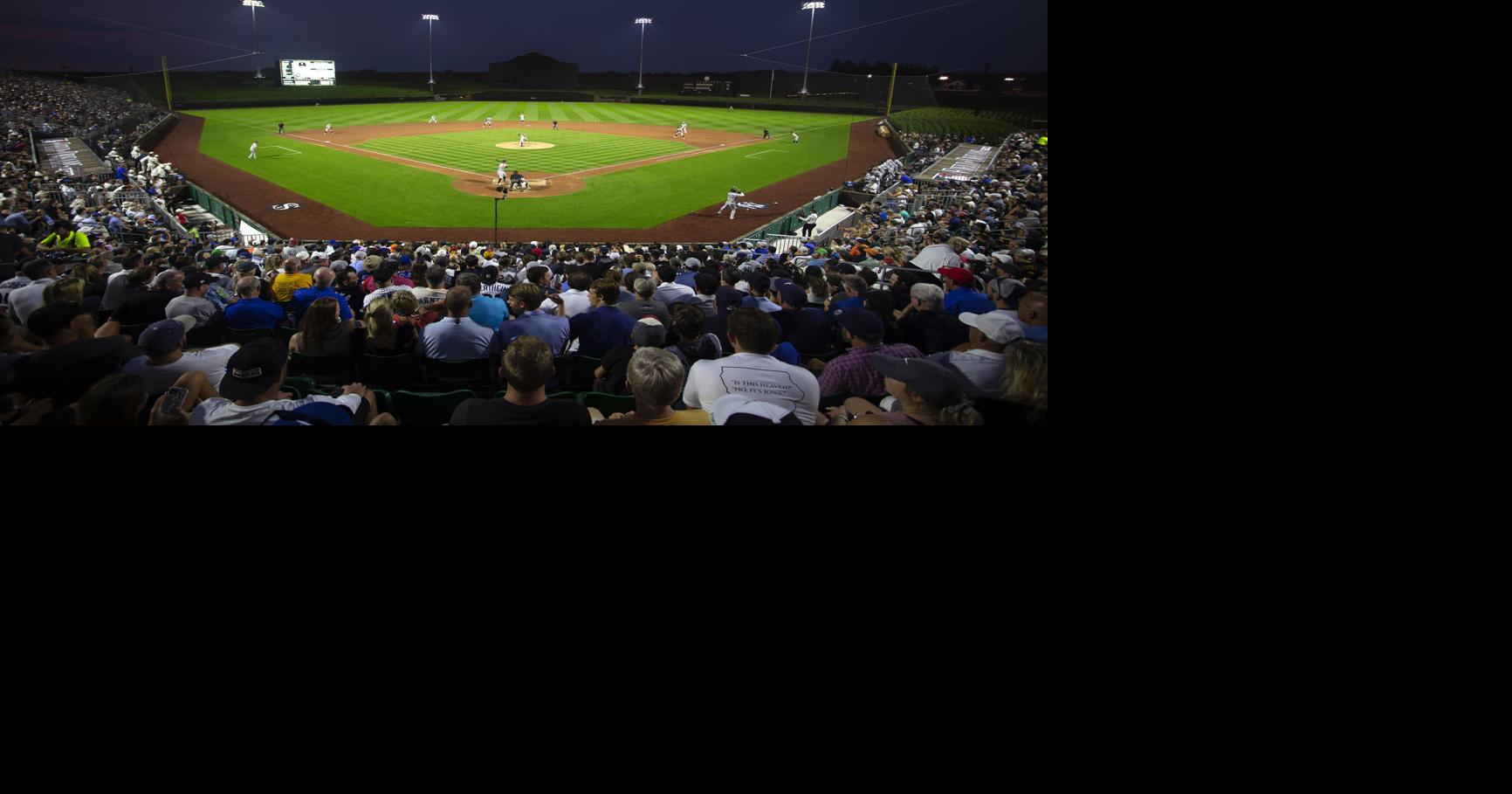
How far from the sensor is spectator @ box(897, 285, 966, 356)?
614 cm

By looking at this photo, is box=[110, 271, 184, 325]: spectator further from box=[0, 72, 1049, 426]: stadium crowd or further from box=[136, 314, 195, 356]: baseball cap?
box=[136, 314, 195, 356]: baseball cap

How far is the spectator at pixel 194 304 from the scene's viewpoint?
6.11m

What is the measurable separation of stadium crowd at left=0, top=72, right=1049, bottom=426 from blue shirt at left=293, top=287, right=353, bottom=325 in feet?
0.07

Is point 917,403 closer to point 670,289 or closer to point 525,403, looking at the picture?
point 525,403

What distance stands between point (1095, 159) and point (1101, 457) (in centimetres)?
244

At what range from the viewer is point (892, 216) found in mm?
14898

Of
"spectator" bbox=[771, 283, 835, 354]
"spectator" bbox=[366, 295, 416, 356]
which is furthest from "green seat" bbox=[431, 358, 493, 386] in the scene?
"spectator" bbox=[771, 283, 835, 354]

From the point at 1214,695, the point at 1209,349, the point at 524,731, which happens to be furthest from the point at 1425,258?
the point at 524,731

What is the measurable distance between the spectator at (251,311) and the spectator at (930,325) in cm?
567

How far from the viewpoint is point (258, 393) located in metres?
4.21

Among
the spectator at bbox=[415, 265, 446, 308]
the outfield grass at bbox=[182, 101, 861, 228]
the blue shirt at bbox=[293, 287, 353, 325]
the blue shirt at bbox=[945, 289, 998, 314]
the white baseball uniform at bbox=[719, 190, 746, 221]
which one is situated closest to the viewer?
the blue shirt at bbox=[293, 287, 353, 325]

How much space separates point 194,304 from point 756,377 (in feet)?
17.5

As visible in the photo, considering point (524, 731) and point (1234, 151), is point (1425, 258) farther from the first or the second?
point (524, 731)

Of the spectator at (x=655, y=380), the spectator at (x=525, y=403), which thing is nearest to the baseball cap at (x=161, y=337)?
the spectator at (x=525, y=403)
